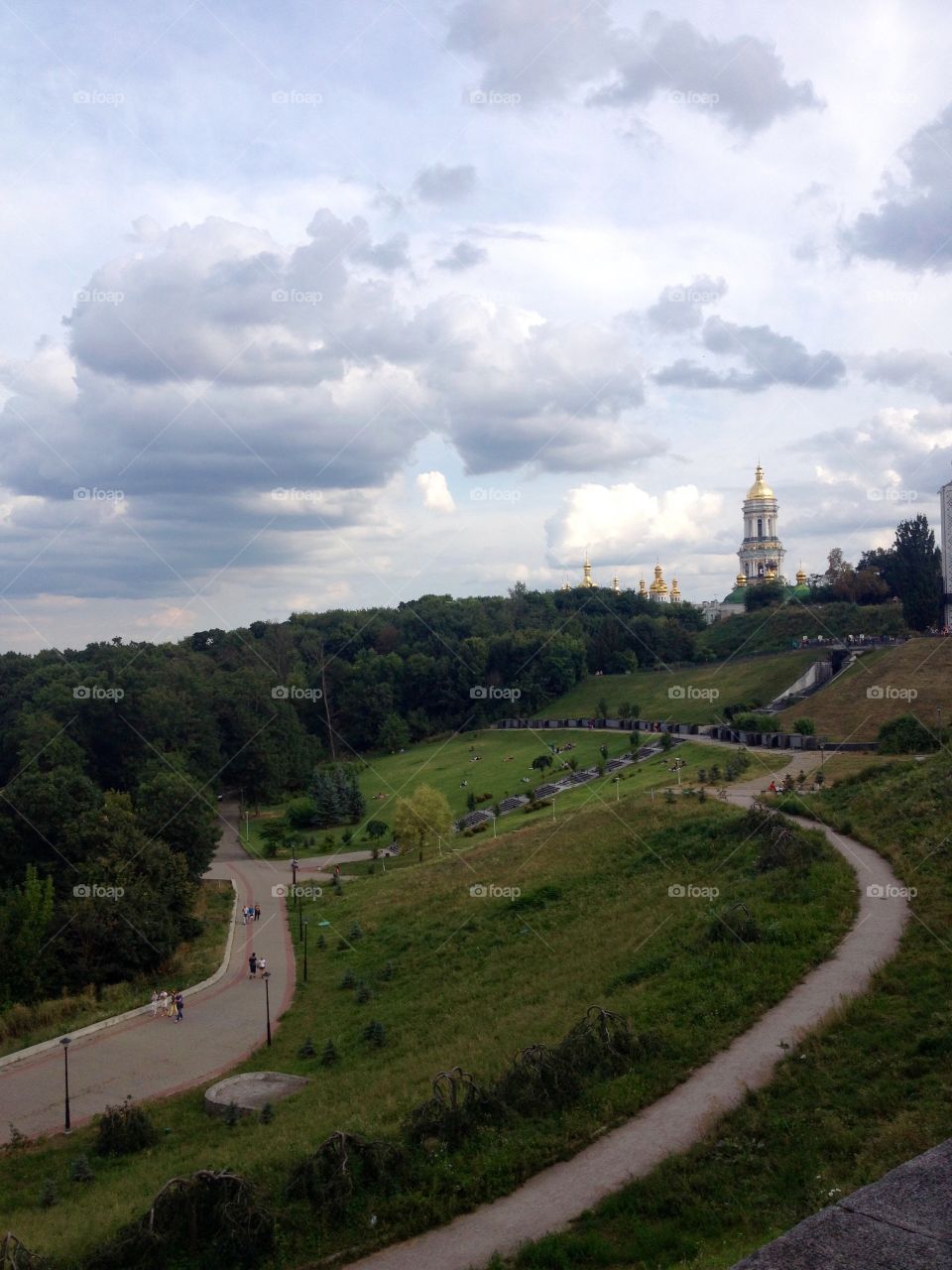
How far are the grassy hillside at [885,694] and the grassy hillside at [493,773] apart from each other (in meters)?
7.03

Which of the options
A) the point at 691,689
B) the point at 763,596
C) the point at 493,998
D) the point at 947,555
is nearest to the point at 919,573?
the point at 947,555

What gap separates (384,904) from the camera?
34.0m

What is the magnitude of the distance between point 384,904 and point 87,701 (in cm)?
3242

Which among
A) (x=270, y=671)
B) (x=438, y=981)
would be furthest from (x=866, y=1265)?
(x=270, y=671)

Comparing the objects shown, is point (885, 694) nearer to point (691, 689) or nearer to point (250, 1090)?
point (691, 689)

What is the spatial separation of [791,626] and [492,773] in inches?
1499

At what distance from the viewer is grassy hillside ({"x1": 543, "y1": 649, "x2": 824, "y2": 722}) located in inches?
2506

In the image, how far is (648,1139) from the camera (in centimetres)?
1189

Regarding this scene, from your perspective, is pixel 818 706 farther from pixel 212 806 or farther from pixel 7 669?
pixel 7 669

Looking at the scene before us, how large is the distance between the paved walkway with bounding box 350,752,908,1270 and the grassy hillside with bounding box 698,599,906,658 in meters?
60.2

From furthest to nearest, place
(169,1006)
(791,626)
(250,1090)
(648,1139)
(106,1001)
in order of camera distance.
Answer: (791,626) → (106,1001) → (169,1006) → (250,1090) → (648,1139)

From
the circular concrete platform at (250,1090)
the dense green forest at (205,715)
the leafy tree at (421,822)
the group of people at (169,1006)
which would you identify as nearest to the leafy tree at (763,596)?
the dense green forest at (205,715)

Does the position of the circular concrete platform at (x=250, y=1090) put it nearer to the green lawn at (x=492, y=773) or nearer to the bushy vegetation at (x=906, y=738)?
the green lawn at (x=492, y=773)

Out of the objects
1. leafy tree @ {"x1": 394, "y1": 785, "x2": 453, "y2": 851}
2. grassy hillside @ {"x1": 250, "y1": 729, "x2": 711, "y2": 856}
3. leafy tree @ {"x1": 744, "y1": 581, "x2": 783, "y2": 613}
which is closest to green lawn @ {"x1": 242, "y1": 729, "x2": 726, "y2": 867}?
grassy hillside @ {"x1": 250, "y1": 729, "x2": 711, "y2": 856}
